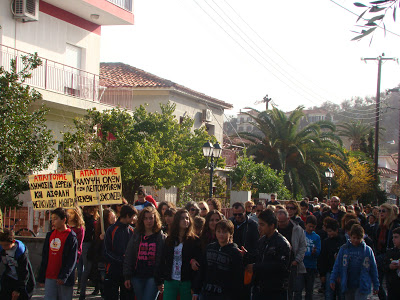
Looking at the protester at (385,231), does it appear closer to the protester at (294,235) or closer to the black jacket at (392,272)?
the protester at (294,235)

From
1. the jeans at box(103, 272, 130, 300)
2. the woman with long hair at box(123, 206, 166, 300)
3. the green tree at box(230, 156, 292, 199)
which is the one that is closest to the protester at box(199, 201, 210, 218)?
the jeans at box(103, 272, 130, 300)

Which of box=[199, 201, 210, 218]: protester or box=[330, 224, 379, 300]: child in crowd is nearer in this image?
box=[330, 224, 379, 300]: child in crowd

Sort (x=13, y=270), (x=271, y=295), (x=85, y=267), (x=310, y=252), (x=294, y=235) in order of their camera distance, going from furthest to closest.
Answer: (x=85, y=267), (x=310, y=252), (x=294, y=235), (x=13, y=270), (x=271, y=295)

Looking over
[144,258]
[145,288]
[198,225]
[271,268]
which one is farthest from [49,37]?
[271,268]

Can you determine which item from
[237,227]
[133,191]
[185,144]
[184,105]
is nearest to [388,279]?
[237,227]

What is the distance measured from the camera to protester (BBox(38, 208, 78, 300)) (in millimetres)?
8109

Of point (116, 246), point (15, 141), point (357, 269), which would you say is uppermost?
point (15, 141)

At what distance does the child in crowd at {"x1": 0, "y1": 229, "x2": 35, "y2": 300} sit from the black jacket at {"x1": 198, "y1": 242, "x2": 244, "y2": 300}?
2584 mm

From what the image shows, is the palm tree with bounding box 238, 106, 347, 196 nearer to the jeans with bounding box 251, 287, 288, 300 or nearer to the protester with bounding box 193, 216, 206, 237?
the protester with bounding box 193, 216, 206, 237

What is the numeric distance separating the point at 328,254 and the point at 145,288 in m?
3.71

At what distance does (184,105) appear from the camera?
3155cm

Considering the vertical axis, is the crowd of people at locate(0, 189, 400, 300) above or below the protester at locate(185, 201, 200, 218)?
below

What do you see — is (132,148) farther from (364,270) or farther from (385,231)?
(364,270)

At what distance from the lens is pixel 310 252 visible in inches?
400
